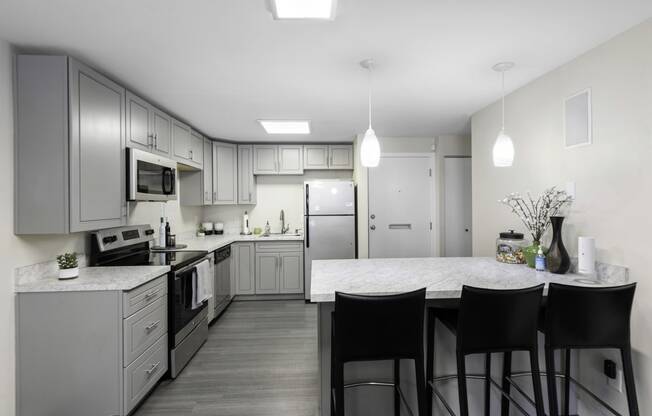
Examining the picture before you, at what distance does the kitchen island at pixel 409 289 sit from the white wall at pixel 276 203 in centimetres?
283

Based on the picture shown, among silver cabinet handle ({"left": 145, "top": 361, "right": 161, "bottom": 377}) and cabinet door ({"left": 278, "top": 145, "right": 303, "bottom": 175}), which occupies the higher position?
cabinet door ({"left": 278, "top": 145, "right": 303, "bottom": 175})

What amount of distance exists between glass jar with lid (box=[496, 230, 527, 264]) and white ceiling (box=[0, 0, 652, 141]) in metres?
1.20

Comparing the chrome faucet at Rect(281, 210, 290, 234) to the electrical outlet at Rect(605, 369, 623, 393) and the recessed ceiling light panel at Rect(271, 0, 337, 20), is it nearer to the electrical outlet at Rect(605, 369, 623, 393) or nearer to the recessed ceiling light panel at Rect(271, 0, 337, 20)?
the recessed ceiling light panel at Rect(271, 0, 337, 20)

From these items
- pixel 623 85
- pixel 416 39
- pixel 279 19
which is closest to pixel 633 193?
pixel 623 85

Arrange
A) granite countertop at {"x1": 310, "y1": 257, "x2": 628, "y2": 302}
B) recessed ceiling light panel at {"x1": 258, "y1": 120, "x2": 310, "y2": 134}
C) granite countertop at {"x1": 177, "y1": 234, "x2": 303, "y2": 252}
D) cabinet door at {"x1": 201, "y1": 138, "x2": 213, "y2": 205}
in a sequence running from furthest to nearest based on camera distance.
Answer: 1. cabinet door at {"x1": 201, "y1": 138, "x2": 213, "y2": 205}
2. granite countertop at {"x1": 177, "y1": 234, "x2": 303, "y2": 252}
3. recessed ceiling light panel at {"x1": 258, "y1": 120, "x2": 310, "y2": 134}
4. granite countertop at {"x1": 310, "y1": 257, "x2": 628, "y2": 302}

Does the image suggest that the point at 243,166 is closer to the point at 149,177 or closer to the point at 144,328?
the point at 149,177

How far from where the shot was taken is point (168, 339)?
2359 mm

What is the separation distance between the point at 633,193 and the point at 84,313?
315cm

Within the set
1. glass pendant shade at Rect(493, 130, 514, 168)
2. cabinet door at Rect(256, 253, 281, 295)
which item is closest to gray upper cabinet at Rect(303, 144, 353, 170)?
cabinet door at Rect(256, 253, 281, 295)

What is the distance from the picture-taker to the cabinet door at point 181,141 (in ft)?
10.3

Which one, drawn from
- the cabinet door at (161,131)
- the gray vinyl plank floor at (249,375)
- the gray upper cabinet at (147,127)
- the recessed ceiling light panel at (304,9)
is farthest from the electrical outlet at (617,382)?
the cabinet door at (161,131)

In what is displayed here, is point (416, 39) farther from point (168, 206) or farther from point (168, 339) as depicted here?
point (168, 206)

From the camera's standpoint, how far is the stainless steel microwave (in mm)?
2354

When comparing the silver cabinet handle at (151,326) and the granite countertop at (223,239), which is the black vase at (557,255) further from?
the granite countertop at (223,239)
